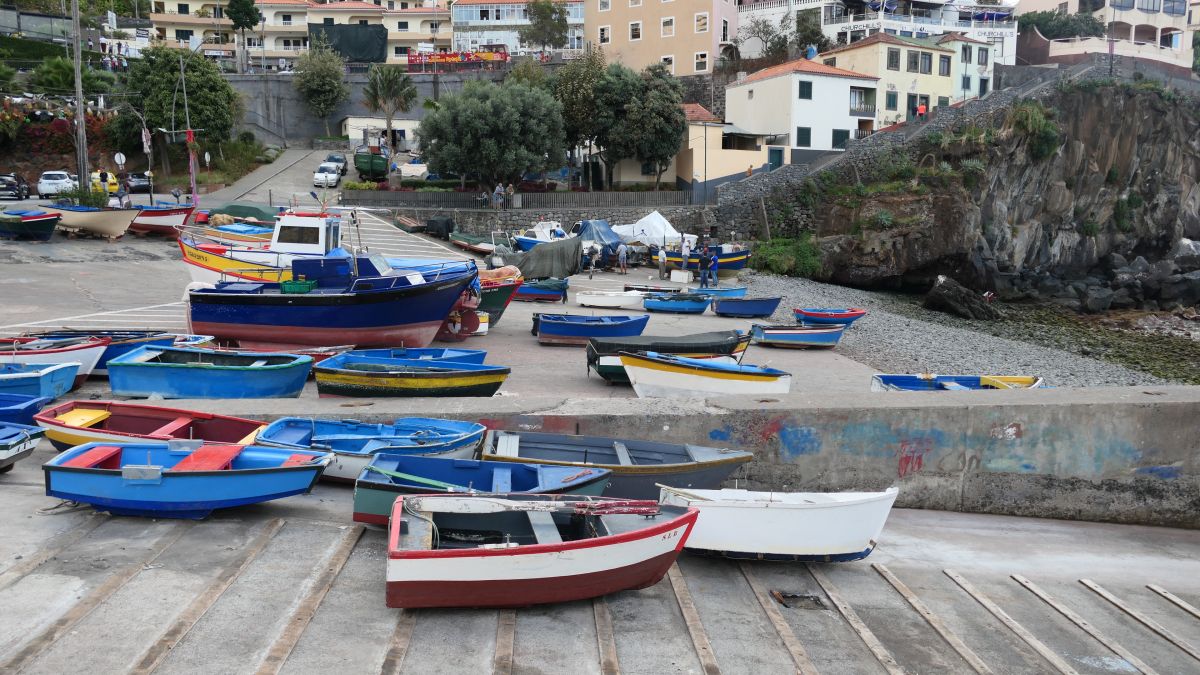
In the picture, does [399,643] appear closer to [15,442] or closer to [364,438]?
[364,438]

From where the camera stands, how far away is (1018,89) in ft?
149

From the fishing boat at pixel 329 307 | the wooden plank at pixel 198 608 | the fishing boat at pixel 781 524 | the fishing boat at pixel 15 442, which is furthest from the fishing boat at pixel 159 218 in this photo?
the fishing boat at pixel 781 524

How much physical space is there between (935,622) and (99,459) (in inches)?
264

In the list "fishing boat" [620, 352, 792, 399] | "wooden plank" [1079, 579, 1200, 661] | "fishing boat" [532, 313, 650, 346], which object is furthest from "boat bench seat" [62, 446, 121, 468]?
"fishing boat" [532, 313, 650, 346]

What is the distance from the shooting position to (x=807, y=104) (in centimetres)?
4428

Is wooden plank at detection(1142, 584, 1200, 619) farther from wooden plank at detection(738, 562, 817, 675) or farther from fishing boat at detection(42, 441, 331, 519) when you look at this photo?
fishing boat at detection(42, 441, 331, 519)

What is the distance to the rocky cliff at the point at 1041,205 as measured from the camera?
1548 inches

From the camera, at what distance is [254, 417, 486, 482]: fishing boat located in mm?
8289

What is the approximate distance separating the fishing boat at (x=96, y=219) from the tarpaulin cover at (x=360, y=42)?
35010mm

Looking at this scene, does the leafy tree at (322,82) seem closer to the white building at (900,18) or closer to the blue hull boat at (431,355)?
the white building at (900,18)

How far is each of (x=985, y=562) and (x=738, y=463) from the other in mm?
2307

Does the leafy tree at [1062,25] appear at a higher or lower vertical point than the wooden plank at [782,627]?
higher

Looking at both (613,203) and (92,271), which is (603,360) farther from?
(613,203)

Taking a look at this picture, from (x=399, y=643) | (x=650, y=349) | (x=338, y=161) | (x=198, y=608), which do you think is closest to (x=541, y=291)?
(x=650, y=349)
